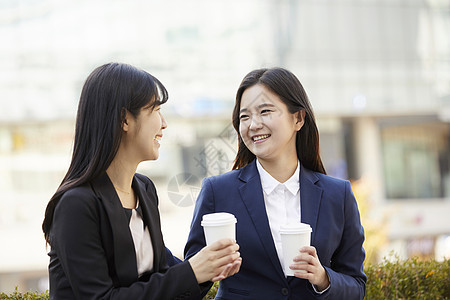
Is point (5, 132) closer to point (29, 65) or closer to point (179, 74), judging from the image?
point (29, 65)

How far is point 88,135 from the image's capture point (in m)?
1.98

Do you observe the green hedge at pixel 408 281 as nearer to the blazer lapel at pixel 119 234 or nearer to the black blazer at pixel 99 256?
the black blazer at pixel 99 256

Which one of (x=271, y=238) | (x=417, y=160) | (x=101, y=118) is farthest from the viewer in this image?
(x=417, y=160)

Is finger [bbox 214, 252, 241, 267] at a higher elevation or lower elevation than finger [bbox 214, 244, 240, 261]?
lower

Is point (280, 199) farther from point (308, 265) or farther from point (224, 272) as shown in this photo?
point (224, 272)

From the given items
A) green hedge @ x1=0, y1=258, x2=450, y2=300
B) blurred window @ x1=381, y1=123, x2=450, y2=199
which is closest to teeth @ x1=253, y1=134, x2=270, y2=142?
green hedge @ x1=0, y1=258, x2=450, y2=300

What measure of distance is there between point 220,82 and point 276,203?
20.7 metres

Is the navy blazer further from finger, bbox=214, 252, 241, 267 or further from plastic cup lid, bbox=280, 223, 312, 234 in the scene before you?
finger, bbox=214, 252, 241, 267

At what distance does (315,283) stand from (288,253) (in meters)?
0.21

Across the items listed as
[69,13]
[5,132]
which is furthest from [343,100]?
[5,132]

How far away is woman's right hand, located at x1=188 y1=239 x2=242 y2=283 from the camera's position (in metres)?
1.91

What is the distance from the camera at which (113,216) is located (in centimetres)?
193

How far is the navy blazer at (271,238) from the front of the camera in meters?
2.36

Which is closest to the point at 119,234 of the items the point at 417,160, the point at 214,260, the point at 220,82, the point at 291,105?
the point at 214,260
